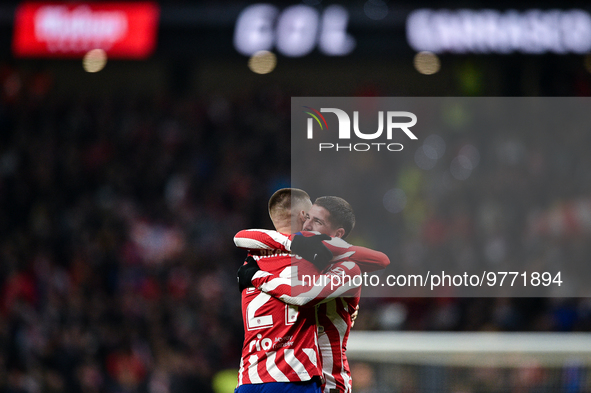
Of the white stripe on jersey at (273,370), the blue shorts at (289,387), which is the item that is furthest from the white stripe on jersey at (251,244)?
the blue shorts at (289,387)

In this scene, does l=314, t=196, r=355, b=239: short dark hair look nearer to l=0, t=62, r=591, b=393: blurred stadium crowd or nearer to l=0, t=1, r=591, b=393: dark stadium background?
l=0, t=1, r=591, b=393: dark stadium background

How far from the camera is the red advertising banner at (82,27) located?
1112 cm

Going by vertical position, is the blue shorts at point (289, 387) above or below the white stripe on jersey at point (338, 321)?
below

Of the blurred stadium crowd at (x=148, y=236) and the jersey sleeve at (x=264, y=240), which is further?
the blurred stadium crowd at (x=148, y=236)

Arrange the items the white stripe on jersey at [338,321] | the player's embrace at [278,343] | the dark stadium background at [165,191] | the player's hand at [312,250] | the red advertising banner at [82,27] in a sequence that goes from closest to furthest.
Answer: the player's hand at [312,250] < the player's embrace at [278,343] < the white stripe on jersey at [338,321] < the dark stadium background at [165,191] < the red advertising banner at [82,27]

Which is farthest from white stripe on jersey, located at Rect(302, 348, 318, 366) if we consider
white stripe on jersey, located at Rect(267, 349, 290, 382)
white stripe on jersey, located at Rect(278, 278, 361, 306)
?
white stripe on jersey, located at Rect(278, 278, 361, 306)

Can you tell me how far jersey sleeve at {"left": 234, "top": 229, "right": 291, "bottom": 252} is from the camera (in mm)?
2982

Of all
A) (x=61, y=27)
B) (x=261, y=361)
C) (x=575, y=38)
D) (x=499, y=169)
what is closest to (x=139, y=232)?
(x=61, y=27)

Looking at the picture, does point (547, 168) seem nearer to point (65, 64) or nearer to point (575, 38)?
point (575, 38)

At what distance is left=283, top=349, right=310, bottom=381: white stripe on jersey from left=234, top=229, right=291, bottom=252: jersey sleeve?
491 millimetres

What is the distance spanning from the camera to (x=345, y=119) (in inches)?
177

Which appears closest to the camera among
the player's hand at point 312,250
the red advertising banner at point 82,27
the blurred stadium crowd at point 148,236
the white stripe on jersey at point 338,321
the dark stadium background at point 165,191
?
the player's hand at point 312,250

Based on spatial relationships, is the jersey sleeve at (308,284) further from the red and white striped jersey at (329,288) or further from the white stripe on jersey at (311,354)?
the white stripe on jersey at (311,354)

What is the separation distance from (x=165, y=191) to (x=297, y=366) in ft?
31.6
